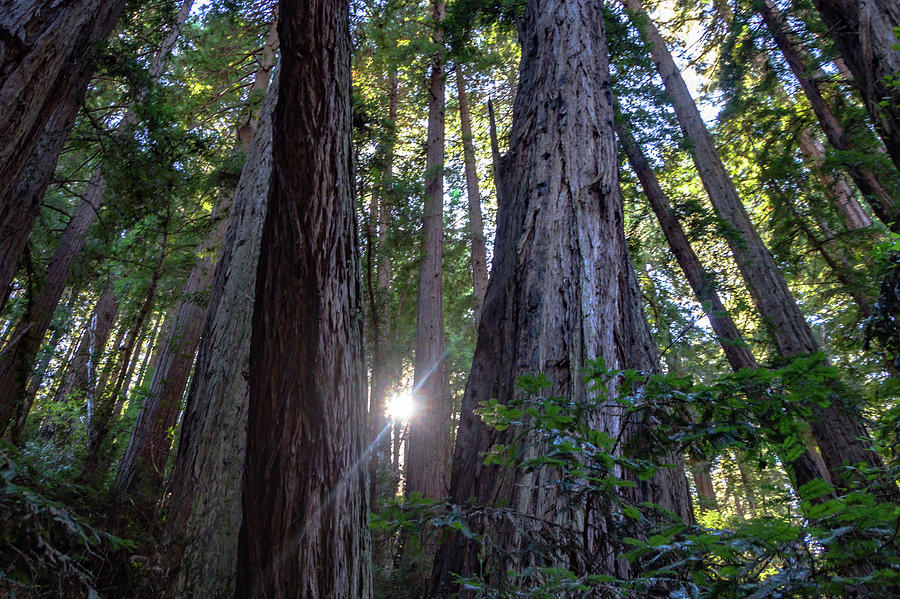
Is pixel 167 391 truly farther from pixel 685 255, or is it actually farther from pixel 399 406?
pixel 685 255

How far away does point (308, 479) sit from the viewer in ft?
5.35

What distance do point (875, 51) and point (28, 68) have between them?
23.4ft

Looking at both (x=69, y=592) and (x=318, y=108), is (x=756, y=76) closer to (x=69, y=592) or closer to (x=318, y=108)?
(x=318, y=108)

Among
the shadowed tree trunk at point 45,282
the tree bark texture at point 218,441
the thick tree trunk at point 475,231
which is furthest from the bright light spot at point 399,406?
the shadowed tree trunk at point 45,282

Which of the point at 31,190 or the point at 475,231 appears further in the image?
the point at 475,231

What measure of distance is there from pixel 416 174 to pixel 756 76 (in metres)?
10.5

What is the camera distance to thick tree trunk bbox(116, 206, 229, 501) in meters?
6.20

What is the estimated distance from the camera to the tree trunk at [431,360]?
25.4ft

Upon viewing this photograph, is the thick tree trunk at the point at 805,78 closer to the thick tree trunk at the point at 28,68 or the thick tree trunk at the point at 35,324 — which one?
the thick tree trunk at the point at 28,68

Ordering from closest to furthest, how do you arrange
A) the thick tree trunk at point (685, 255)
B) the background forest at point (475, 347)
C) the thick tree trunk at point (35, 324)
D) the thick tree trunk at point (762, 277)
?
1. the background forest at point (475, 347)
2. the thick tree trunk at point (35, 324)
3. the thick tree trunk at point (762, 277)
4. the thick tree trunk at point (685, 255)

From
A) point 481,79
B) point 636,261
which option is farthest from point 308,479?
point 481,79

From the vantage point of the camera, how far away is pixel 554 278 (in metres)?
2.88

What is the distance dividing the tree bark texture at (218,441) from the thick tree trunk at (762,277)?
5.97 m

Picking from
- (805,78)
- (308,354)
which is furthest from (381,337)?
(805,78)
